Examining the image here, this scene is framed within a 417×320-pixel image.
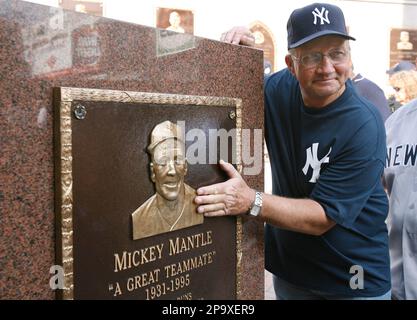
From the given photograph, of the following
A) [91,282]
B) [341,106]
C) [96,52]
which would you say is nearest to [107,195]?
[91,282]

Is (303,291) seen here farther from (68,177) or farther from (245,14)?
(245,14)

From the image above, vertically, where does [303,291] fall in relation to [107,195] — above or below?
below

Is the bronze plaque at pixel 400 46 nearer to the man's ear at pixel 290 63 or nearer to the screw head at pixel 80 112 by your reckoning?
the man's ear at pixel 290 63

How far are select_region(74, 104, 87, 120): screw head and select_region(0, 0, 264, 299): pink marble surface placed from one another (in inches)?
2.5

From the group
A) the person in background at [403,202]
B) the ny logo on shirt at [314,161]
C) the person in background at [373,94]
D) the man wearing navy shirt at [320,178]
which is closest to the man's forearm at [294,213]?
the man wearing navy shirt at [320,178]

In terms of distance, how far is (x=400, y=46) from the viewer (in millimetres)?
9570

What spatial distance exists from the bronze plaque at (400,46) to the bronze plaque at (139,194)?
29.3 feet

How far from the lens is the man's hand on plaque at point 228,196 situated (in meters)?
1.58

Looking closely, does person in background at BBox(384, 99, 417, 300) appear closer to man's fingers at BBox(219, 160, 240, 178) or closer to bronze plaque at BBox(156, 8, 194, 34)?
man's fingers at BBox(219, 160, 240, 178)

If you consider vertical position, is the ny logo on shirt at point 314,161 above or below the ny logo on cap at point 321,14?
below

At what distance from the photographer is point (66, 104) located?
1.18 metres

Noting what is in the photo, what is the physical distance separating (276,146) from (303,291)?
63cm

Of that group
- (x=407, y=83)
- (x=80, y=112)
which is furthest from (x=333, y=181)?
(x=407, y=83)
